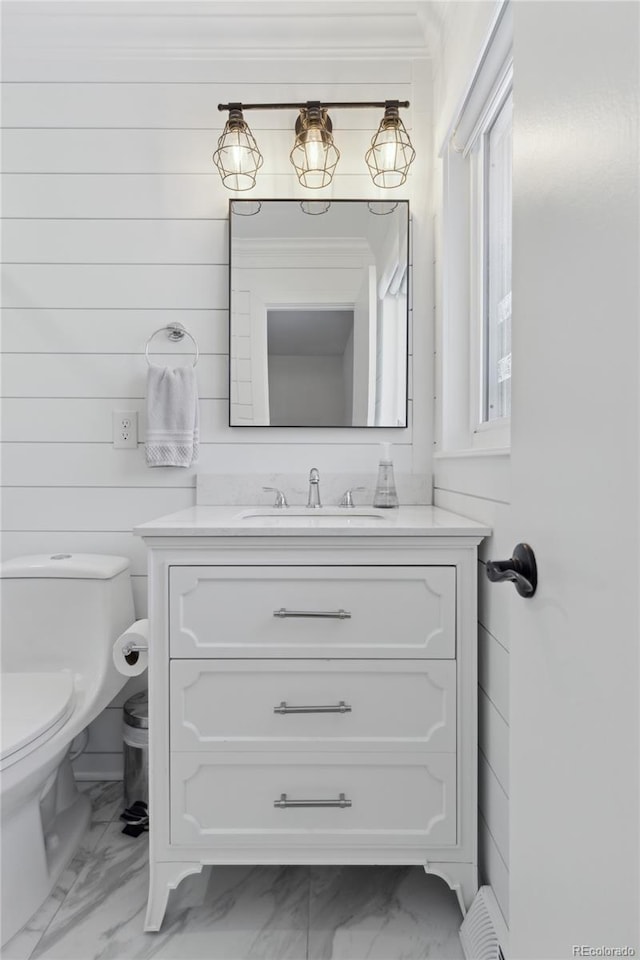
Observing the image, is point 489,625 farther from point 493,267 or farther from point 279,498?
point 493,267

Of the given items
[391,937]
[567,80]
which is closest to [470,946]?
[391,937]

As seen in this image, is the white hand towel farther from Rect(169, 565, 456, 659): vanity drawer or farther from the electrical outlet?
Rect(169, 565, 456, 659): vanity drawer

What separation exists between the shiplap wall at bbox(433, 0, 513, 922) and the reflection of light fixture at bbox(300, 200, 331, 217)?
46 centimetres

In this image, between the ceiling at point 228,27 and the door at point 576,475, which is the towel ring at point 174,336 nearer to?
the ceiling at point 228,27

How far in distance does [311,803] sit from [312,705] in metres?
0.21

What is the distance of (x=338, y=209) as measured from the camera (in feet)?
5.69

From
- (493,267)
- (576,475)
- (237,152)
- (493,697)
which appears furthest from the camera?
(237,152)

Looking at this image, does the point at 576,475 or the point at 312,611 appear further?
the point at 312,611

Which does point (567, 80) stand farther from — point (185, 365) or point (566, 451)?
point (185, 365)

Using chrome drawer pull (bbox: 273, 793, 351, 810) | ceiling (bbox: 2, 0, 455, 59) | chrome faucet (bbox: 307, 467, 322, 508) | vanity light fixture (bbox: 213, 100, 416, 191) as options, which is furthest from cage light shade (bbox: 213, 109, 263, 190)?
chrome drawer pull (bbox: 273, 793, 351, 810)

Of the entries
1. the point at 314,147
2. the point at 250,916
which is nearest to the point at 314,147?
the point at 314,147

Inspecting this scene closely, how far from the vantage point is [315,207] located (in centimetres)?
174

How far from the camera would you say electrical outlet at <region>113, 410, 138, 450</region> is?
5.76 feet

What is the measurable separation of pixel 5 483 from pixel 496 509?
154 centimetres
